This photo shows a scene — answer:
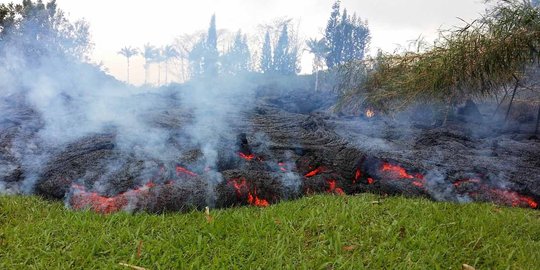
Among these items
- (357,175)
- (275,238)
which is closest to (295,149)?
(357,175)

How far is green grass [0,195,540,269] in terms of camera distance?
11.0ft

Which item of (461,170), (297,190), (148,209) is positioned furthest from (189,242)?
(461,170)

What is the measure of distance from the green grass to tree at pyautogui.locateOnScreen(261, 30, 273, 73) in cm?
5097

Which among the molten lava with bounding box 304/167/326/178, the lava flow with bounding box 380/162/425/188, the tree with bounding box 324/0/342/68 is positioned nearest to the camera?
the lava flow with bounding box 380/162/425/188

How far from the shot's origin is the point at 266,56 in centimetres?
5453

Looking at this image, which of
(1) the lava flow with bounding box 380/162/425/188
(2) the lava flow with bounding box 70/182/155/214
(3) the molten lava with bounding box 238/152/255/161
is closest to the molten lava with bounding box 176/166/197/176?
(2) the lava flow with bounding box 70/182/155/214

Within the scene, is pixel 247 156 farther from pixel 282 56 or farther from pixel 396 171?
pixel 282 56

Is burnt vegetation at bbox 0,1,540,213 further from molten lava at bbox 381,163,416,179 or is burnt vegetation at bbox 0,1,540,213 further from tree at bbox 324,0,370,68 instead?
tree at bbox 324,0,370,68

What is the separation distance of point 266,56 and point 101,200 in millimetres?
51340

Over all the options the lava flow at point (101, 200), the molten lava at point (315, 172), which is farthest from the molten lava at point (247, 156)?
the lava flow at point (101, 200)

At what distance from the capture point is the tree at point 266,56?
2138 inches

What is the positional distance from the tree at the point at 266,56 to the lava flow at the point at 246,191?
49.9 metres

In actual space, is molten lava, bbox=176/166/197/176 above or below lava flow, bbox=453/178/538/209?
above

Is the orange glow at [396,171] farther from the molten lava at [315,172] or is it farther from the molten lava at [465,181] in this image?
the molten lava at [315,172]
